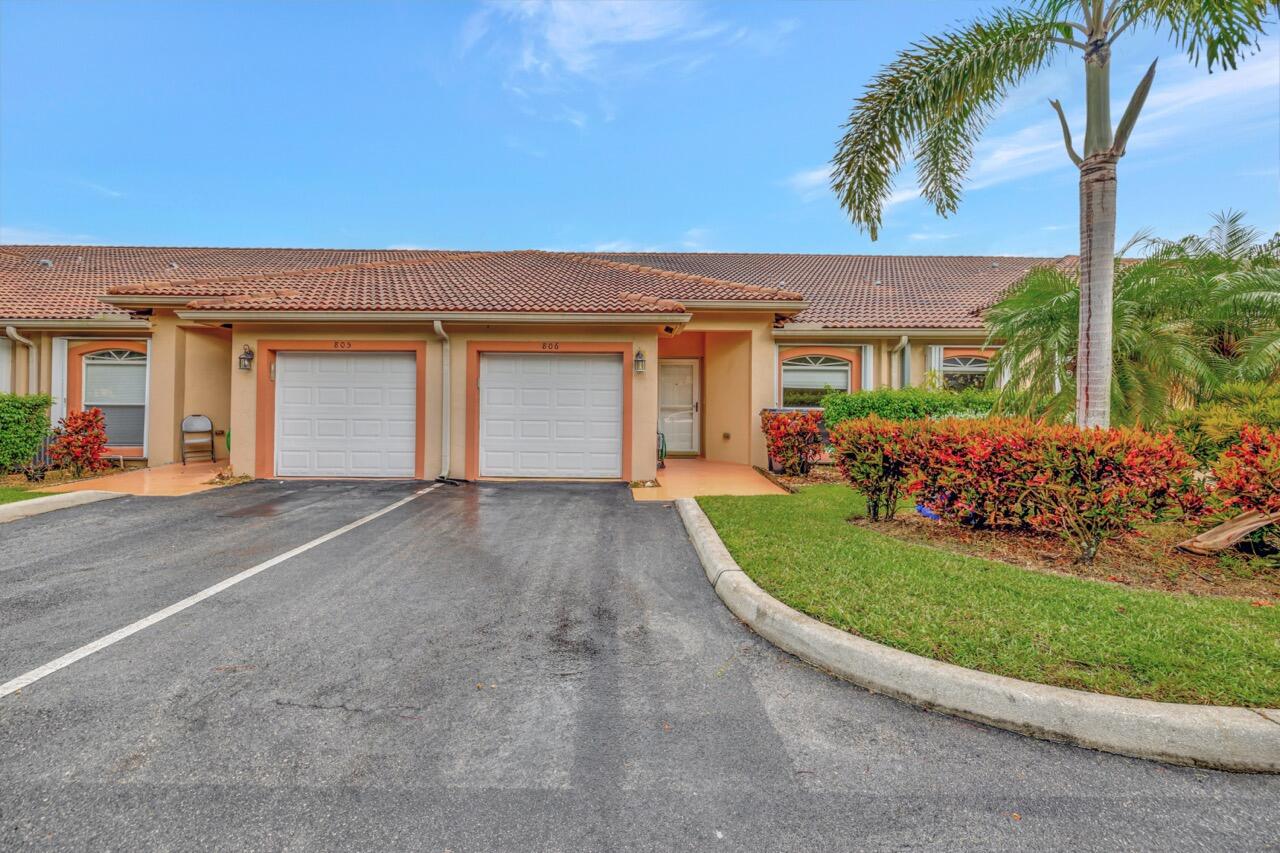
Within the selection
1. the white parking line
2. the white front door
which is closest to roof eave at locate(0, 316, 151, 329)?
the white parking line

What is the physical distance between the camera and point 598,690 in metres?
2.97

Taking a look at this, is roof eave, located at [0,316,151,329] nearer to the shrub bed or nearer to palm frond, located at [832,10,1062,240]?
palm frond, located at [832,10,1062,240]

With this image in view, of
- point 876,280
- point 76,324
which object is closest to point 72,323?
point 76,324

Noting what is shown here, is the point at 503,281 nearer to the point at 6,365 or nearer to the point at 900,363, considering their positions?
the point at 900,363

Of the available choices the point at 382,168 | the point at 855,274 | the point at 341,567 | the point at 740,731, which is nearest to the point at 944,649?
the point at 740,731

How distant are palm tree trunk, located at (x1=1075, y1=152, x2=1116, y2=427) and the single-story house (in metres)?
5.60

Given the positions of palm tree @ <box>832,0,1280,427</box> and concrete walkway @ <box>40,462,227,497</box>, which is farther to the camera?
concrete walkway @ <box>40,462,227,497</box>

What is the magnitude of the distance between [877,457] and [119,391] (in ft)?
49.2

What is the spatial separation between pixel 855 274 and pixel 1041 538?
13887 mm

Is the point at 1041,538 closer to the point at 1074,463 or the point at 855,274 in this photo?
the point at 1074,463

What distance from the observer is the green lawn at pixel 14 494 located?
7734 millimetres

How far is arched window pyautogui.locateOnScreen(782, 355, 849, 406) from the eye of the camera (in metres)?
13.6

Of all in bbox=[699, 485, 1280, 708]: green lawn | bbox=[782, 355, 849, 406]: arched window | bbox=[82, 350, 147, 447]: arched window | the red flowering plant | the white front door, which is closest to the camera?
bbox=[699, 485, 1280, 708]: green lawn

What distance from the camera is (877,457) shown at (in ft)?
20.8
